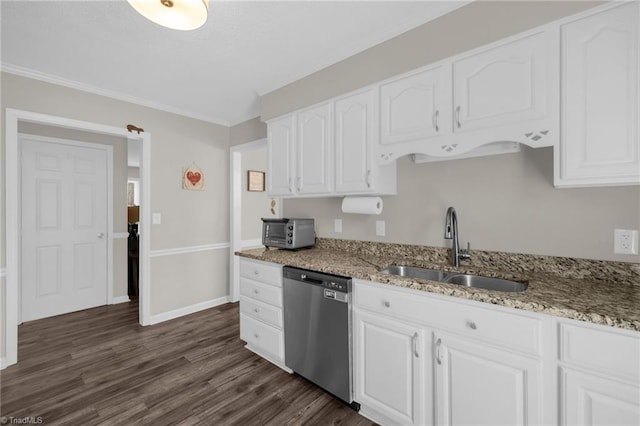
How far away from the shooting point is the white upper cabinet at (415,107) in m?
1.78

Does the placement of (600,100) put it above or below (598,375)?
above

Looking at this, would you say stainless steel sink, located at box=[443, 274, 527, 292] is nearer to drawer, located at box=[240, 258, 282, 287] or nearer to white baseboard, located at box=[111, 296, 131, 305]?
drawer, located at box=[240, 258, 282, 287]

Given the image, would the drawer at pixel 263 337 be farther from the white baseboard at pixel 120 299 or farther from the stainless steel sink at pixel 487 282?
the white baseboard at pixel 120 299

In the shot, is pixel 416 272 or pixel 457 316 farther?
pixel 416 272

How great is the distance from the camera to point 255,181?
462cm

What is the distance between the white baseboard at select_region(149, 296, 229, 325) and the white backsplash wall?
8.50 feet

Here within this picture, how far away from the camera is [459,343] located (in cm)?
139

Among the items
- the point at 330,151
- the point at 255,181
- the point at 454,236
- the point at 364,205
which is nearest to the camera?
the point at 454,236

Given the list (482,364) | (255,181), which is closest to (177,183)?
(255,181)

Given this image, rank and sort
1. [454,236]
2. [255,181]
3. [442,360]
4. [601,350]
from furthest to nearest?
[255,181] < [454,236] < [442,360] < [601,350]

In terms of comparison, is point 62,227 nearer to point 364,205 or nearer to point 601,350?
point 364,205

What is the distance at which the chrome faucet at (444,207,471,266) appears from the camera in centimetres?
185

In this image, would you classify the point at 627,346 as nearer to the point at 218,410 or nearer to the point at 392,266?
the point at 392,266

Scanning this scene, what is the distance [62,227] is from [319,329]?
3.71 m
